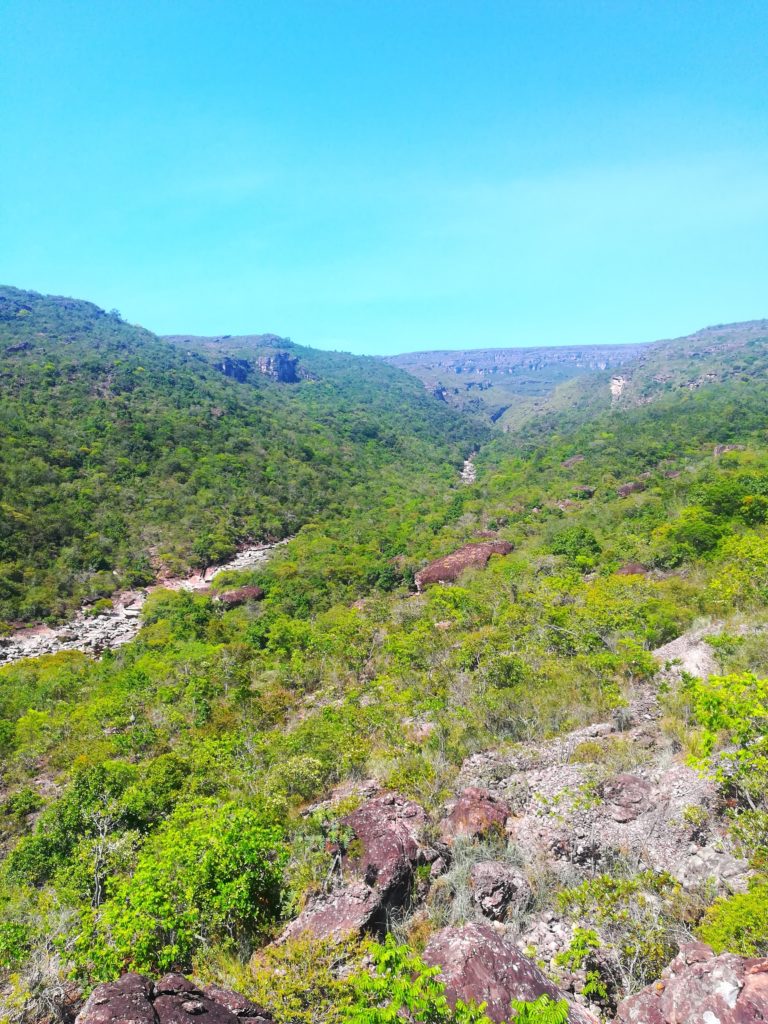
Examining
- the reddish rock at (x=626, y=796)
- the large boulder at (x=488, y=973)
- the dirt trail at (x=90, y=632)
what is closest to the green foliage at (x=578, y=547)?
the reddish rock at (x=626, y=796)

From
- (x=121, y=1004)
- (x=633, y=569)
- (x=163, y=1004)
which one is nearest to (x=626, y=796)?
(x=163, y=1004)

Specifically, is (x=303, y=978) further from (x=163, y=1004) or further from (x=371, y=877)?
(x=371, y=877)

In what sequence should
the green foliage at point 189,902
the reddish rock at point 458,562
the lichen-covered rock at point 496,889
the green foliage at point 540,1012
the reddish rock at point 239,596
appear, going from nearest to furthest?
the green foliage at point 540,1012 → the green foliage at point 189,902 → the lichen-covered rock at point 496,889 → the reddish rock at point 458,562 → the reddish rock at point 239,596

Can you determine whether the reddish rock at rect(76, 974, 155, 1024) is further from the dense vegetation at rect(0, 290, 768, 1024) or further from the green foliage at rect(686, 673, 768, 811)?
the green foliage at rect(686, 673, 768, 811)

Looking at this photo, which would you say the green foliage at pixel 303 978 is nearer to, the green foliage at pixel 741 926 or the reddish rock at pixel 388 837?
the reddish rock at pixel 388 837

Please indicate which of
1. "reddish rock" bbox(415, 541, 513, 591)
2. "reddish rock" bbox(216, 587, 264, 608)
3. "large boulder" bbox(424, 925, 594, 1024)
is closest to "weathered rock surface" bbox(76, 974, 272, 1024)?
"large boulder" bbox(424, 925, 594, 1024)
